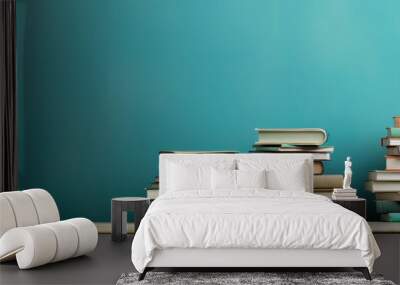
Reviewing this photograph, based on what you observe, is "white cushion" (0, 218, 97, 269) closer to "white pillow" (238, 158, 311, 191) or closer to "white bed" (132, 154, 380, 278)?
"white bed" (132, 154, 380, 278)

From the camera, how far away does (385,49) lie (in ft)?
22.0

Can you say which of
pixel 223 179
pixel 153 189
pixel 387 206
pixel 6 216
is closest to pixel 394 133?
pixel 387 206

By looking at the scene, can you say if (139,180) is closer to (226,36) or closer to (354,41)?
(226,36)

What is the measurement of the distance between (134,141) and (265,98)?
4.63 feet

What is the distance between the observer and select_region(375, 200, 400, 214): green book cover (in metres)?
6.40

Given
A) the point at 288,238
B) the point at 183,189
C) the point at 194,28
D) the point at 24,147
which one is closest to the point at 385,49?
the point at 194,28

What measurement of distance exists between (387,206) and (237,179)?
5.55 ft

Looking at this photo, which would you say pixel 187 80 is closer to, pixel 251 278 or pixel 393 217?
pixel 393 217

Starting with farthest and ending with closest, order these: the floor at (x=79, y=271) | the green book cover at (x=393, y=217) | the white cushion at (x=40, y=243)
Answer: the green book cover at (x=393, y=217) → the white cushion at (x=40, y=243) → the floor at (x=79, y=271)

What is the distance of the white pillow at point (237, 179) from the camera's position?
223 inches

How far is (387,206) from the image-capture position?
6.41 metres

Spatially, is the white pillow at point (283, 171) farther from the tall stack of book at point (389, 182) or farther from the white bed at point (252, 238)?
the white bed at point (252, 238)

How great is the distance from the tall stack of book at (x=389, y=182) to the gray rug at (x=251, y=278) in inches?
80.8

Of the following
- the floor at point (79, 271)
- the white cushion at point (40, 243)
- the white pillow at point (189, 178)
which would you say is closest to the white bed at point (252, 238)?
the floor at point (79, 271)
